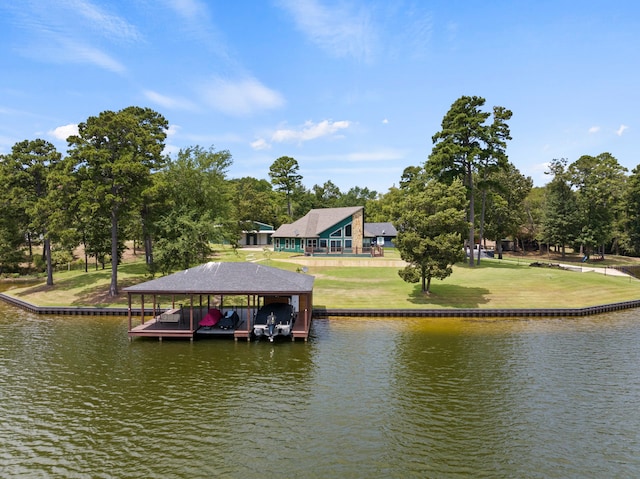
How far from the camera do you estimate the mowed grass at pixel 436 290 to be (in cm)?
3869

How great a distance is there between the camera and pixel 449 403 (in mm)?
18406

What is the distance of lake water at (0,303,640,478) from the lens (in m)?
13.8

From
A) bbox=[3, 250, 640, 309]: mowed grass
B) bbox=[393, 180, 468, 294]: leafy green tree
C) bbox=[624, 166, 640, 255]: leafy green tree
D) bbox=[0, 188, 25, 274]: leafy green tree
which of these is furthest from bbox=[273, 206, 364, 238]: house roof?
bbox=[624, 166, 640, 255]: leafy green tree

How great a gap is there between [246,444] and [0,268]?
61.2 metres

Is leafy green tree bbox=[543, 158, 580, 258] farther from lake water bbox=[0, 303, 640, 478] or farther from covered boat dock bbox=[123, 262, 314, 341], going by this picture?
covered boat dock bbox=[123, 262, 314, 341]

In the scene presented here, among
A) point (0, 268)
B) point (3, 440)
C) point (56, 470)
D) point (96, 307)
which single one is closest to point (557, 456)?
point (56, 470)

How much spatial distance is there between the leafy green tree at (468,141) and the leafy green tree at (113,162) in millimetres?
36711

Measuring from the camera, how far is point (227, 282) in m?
28.7

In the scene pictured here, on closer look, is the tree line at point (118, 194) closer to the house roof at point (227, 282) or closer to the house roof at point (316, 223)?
the house roof at point (227, 282)

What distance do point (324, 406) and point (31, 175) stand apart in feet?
147

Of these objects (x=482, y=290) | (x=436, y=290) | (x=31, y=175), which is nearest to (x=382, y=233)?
(x=436, y=290)

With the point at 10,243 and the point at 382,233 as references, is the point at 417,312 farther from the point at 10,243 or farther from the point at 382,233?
the point at 382,233

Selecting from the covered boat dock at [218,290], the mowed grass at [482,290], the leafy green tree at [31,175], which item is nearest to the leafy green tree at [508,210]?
the mowed grass at [482,290]

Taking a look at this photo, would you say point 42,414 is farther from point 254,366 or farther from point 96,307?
point 96,307
